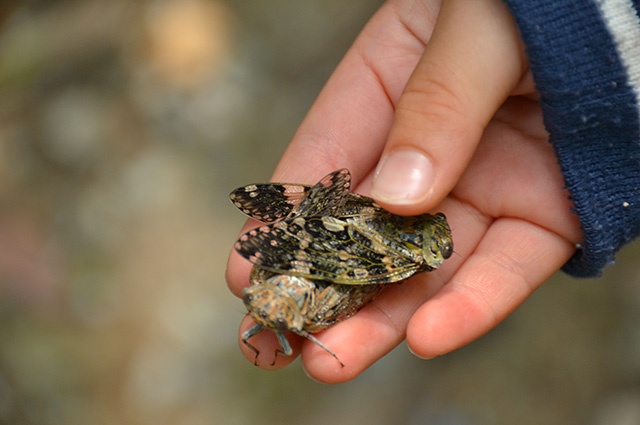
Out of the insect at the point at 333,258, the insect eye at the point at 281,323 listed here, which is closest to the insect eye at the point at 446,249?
the insect at the point at 333,258

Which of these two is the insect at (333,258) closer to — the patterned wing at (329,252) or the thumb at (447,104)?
the patterned wing at (329,252)

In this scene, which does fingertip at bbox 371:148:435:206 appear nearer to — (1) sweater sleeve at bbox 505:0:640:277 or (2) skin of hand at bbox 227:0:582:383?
(2) skin of hand at bbox 227:0:582:383

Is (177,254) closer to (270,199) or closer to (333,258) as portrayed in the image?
(270,199)

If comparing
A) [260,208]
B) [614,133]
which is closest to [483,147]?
[614,133]

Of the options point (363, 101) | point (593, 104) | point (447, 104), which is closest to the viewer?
point (447, 104)

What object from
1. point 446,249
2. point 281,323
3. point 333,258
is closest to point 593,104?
point 446,249
